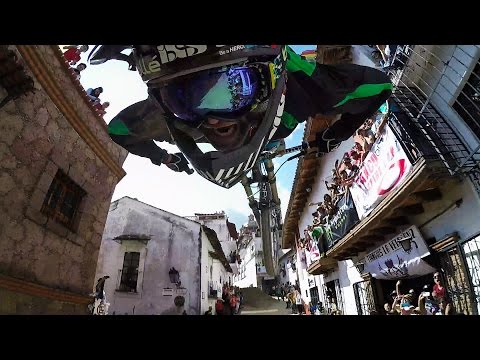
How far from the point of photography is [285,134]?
4.12m

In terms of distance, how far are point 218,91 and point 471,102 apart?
4.97 metres

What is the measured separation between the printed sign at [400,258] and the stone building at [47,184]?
8313 millimetres

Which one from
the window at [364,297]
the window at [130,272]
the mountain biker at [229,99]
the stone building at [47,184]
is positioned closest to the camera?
the mountain biker at [229,99]

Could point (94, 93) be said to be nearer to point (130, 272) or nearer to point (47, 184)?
point (47, 184)

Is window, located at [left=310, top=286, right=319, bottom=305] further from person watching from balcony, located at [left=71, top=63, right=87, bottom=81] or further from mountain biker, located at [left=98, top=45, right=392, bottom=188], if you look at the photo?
A: person watching from balcony, located at [left=71, top=63, right=87, bottom=81]

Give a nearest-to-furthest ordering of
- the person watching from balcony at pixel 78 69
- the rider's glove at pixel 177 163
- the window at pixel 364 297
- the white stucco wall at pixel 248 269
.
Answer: the rider's glove at pixel 177 163 < the person watching from balcony at pixel 78 69 < the window at pixel 364 297 < the white stucco wall at pixel 248 269

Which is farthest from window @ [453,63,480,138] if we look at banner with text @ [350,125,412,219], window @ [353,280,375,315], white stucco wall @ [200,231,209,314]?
white stucco wall @ [200,231,209,314]

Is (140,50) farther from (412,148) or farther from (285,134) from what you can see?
(412,148)

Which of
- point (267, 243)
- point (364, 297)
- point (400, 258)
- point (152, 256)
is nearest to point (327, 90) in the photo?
point (267, 243)

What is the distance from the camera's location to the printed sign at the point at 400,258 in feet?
22.7

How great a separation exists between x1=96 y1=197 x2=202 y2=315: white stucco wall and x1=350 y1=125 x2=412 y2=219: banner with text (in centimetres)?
1228

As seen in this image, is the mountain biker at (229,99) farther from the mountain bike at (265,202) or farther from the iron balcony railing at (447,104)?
the iron balcony railing at (447,104)

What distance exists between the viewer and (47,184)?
6480mm

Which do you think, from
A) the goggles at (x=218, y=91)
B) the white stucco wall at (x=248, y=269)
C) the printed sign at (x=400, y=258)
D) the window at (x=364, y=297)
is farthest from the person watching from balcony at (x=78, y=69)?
the white stucco wall at (x=248, y=269)
